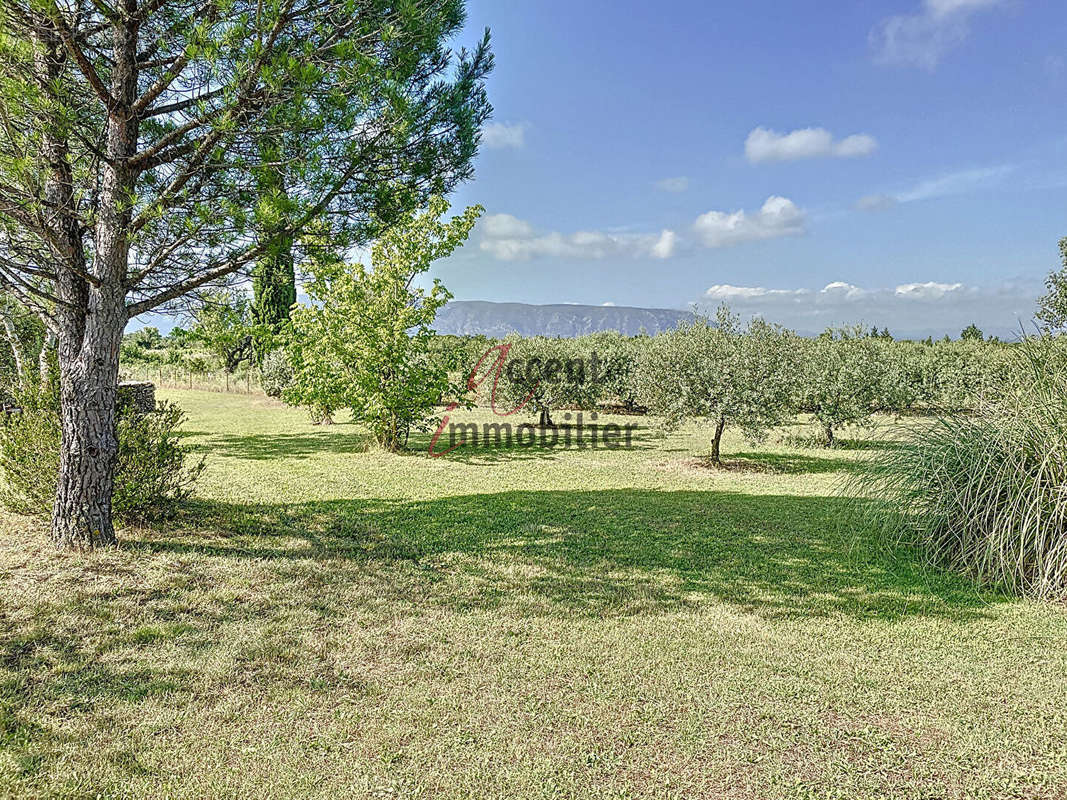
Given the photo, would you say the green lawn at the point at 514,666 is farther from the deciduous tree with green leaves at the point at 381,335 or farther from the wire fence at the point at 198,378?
the wire fence at the point at 198,378

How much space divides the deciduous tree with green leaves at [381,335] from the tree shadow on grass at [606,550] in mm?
4099

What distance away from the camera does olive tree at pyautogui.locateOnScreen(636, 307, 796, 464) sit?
35.4 ft

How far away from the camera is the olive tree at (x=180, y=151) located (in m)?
4.53

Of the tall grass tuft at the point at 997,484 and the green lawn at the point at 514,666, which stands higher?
the tall grass tuft at the point at 997,484

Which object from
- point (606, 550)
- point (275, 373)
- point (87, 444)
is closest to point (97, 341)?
point (87, 444)

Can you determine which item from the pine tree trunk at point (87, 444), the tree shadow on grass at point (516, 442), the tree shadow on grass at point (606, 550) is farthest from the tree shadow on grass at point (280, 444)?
the pine tree trunk at point (87, 444)

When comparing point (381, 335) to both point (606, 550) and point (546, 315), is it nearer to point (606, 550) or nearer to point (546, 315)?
point (606, 550)

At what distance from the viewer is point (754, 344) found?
435 inches

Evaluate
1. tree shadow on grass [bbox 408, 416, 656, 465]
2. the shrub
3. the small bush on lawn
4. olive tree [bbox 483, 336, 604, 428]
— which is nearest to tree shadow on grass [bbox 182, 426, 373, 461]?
tree shadow on grass [bbox 408, 416, 656, 465]

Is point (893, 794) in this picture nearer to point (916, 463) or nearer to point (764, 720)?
point (764, 720)

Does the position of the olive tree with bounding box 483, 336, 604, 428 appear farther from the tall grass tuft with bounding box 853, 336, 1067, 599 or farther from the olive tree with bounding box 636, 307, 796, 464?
the tall grass tuft with bounding box 853, 336, 1067, 599

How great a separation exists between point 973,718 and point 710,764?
61.1 inches

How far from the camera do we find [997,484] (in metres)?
5.32

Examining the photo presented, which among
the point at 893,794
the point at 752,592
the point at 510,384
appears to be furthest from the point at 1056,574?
the point at 510,384
